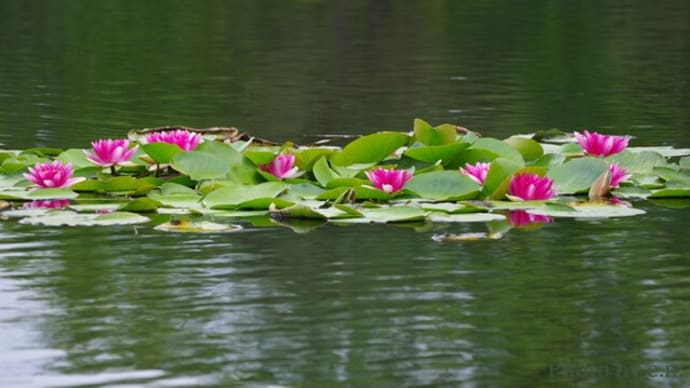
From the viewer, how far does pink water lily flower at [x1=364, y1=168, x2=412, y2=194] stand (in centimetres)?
519

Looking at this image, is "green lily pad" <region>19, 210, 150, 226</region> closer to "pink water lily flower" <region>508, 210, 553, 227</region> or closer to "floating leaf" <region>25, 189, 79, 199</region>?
"floating leaf" <region>25, 189, 79, 199</region>

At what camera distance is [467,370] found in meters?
3.15

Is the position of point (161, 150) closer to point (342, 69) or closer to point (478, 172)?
point (478, 172)

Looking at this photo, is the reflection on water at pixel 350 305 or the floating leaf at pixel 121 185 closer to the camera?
the reflection on water at pixel 350 305

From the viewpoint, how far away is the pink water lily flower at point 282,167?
5.42m

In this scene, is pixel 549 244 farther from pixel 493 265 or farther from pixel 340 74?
pixel 340 74

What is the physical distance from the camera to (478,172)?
5.28m

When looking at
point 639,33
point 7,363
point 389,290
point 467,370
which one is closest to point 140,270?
point 389,290

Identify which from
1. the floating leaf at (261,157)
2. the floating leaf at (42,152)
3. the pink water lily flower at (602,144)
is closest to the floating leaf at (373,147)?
the floating leaf at (261,157)

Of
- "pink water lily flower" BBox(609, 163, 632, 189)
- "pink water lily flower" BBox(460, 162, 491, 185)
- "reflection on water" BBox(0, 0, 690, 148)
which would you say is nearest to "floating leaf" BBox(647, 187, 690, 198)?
"pink water lily flower" BBox(609, 163, 632, 189)

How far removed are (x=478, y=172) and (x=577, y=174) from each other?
1.19 feet

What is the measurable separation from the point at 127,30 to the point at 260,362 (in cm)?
1260

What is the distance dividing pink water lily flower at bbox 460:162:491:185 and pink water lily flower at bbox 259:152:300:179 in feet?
1.93

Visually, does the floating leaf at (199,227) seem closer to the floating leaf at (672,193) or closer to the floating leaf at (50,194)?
the floating leaf at (50,194)
